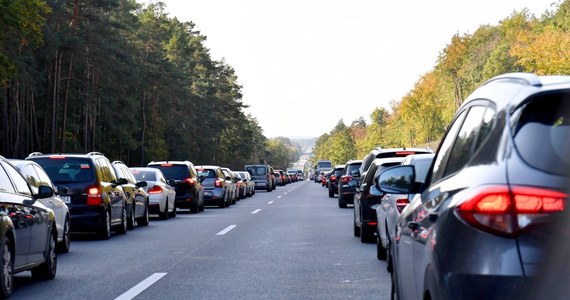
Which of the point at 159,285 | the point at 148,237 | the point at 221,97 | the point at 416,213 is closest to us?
the point at 416,213

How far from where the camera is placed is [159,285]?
36.8 ft

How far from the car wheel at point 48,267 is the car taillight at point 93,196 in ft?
20.6

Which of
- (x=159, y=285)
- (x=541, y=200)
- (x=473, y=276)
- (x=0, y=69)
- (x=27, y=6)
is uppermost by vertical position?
(x=27, y=6)

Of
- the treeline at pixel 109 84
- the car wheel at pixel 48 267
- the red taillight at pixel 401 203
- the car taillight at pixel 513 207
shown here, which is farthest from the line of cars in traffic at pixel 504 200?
the treeline at pixel 109 84

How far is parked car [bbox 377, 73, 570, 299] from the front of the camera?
12.1 feet

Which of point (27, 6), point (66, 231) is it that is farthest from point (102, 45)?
point (66, 231)

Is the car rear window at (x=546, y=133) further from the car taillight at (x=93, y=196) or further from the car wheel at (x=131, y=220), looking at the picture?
the car wheel at (x=131, y=220)

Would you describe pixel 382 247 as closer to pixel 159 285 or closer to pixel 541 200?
pixel 159 285

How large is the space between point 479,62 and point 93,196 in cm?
10663

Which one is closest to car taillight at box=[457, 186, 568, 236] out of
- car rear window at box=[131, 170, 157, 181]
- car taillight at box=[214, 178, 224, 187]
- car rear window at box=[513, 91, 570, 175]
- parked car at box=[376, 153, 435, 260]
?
car rear window at box=[513, 91, 570, 175]

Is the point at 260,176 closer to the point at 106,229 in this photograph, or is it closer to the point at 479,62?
the point at 106,229

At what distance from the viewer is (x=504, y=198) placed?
146 inches

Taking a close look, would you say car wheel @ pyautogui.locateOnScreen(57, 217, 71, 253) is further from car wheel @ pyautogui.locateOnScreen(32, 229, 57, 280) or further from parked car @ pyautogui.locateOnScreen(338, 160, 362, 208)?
parked car @ pyautogui.locateOnScreen(338, 160, 362, 208)

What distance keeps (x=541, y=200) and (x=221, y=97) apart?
126m
